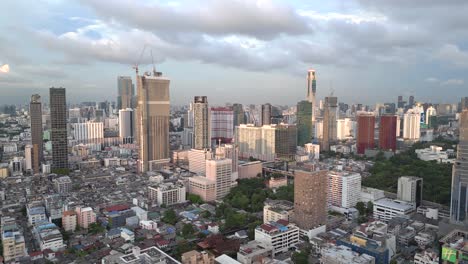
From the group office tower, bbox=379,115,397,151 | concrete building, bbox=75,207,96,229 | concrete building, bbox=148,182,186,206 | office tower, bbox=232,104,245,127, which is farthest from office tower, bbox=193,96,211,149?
office tower, bbox=379,115,397,151

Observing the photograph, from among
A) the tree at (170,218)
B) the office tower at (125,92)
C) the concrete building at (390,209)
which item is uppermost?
the office tower at (125,92)

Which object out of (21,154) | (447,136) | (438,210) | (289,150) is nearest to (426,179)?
(438,210)

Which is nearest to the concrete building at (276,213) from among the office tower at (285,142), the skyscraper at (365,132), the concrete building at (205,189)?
the concrete building at (205,189)

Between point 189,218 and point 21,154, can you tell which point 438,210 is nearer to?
point 189,218

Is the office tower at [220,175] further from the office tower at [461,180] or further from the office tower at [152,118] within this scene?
the office tower at [461,180]

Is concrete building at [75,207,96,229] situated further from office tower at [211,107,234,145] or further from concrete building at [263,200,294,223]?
office tower at [211,107,234,145]

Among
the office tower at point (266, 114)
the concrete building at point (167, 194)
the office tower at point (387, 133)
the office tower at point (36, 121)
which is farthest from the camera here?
the office tower at point (266, 114)
